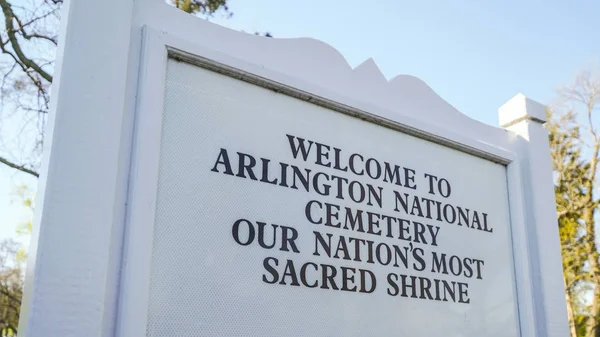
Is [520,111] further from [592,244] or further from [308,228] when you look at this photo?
[592,244]

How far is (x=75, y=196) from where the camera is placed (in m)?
2.26

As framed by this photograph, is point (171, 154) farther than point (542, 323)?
No

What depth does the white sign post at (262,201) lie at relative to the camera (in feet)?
7.54

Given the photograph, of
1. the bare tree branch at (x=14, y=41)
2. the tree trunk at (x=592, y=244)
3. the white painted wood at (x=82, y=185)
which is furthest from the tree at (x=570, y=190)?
the white painted wood at (x=82, y=185)

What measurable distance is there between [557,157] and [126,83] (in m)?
17.3

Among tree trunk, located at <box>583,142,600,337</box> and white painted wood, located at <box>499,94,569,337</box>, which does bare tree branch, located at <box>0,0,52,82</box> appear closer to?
white painted wood, located at <box>499,94,569,337</box>

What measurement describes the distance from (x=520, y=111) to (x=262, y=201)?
214 centimetres

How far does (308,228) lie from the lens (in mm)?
2904

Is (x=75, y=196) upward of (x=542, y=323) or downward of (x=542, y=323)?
upward

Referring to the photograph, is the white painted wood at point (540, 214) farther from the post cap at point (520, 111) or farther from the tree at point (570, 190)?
the tree at point (570, 190)

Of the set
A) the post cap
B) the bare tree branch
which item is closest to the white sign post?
the post cap

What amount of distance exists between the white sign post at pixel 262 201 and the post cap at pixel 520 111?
33 centimetres

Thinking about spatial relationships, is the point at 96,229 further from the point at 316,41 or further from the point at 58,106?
the point at 316,41

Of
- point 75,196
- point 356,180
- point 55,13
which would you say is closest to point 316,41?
point 356,180
